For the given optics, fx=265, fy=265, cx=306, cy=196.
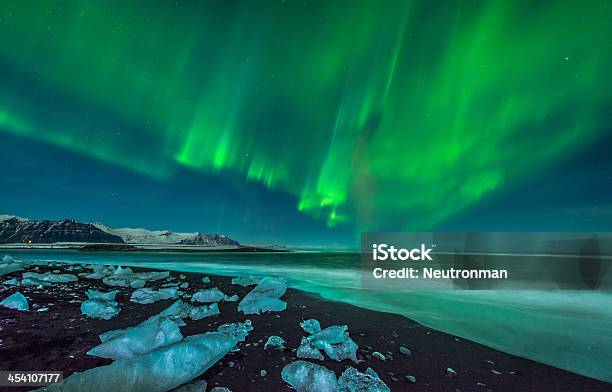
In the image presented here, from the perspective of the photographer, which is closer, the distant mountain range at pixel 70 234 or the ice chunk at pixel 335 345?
the ice chunk at pixel 335 345

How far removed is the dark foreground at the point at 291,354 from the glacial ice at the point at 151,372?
0.32m

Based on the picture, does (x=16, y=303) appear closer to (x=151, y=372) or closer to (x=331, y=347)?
(x=151, y=372)

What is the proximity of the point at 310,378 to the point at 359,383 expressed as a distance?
0.52m

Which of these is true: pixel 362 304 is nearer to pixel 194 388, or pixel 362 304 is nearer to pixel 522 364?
pixel 522 364

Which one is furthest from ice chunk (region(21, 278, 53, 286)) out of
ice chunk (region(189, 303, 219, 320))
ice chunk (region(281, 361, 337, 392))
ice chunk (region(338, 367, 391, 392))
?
ice chunk (region(338, 367, 391, 392))

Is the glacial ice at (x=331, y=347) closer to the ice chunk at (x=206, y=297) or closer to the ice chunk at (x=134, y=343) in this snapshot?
the ice chunk at (x=134, y=343)

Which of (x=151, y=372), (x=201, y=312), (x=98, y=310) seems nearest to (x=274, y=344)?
(x=151, y=372)

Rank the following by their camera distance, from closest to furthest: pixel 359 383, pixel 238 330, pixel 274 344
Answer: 1. pixel 359 383
2. pixel 274 344
3. pixel 238 330

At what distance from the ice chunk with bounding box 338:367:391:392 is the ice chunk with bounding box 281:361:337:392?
0.33 ft

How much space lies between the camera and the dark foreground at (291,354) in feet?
10.4

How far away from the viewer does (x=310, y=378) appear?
288cm

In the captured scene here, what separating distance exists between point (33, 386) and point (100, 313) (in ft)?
9.98

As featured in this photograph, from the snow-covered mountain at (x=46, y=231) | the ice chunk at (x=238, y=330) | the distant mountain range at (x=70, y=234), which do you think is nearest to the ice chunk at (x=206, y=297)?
the ice chunk at (x=238, y=330)

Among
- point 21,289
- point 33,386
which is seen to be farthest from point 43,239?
point 33,386
